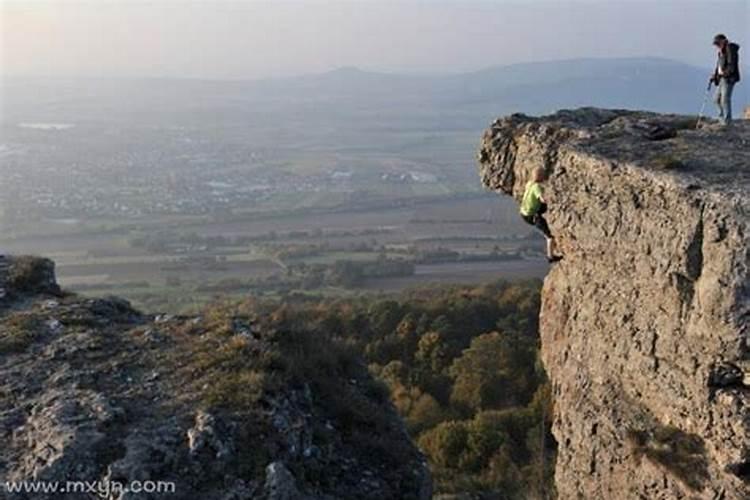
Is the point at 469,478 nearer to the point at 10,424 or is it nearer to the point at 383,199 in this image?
the point at 10,424

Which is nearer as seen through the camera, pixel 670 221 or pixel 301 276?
pixel 670 221

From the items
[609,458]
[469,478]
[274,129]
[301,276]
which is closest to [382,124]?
[274,129]

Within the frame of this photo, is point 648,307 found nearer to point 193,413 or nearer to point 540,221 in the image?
point 540,221

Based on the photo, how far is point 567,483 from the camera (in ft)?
45.2

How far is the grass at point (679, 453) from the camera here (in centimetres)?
1054

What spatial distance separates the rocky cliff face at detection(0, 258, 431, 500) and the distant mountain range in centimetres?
6988

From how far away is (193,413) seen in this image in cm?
976

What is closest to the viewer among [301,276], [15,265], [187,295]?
[15,265]

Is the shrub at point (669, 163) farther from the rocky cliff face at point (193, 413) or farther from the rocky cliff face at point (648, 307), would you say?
the rocky cliff face at point (193, 413)

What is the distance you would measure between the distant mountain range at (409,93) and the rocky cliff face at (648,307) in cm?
6636

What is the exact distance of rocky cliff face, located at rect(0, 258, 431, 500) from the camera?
899cm

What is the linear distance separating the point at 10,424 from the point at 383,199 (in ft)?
232

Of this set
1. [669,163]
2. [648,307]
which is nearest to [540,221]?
[669,163]

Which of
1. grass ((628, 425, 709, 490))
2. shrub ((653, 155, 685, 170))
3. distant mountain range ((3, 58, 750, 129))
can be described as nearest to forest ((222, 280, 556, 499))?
grass ((628, 425, 709, 490))
